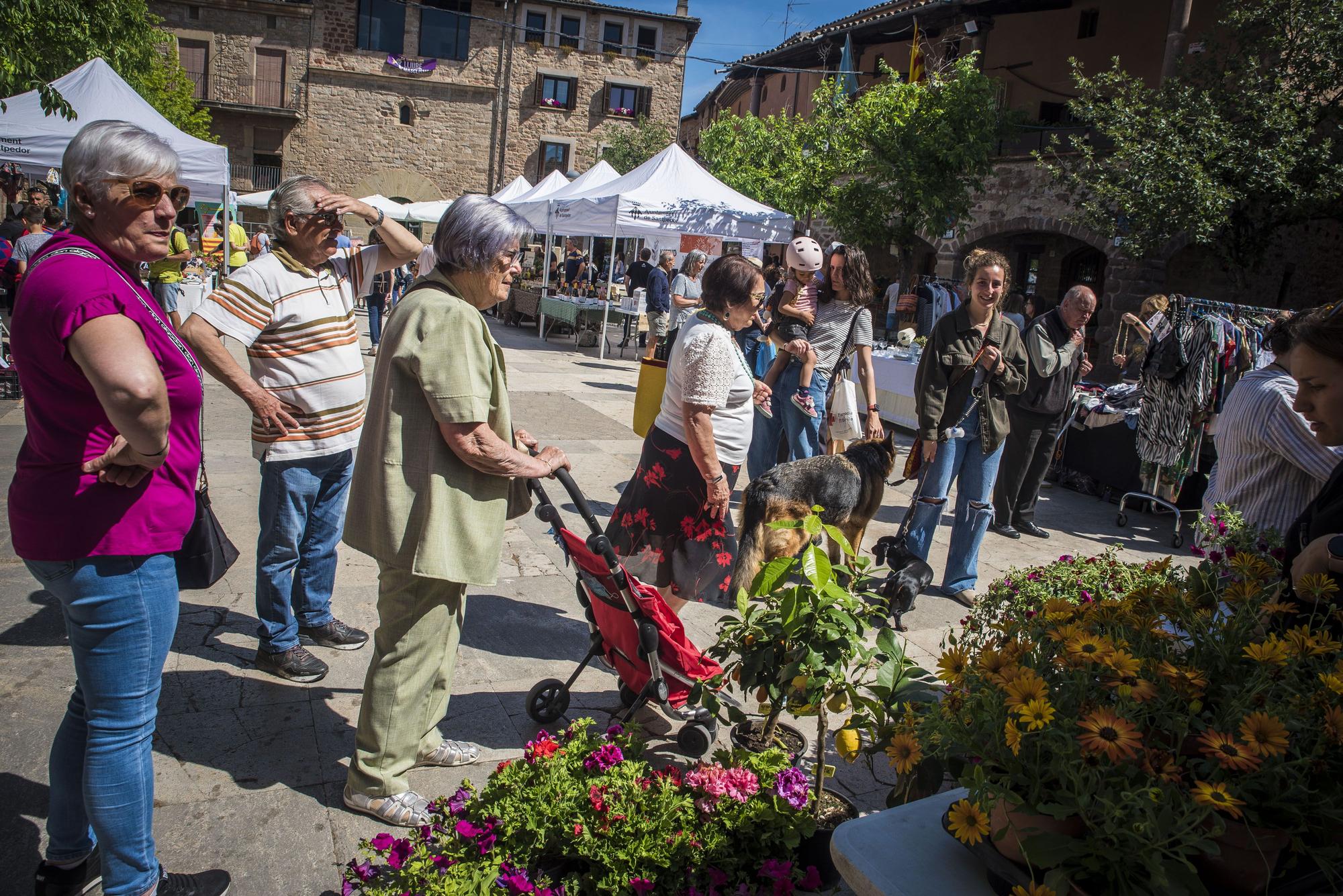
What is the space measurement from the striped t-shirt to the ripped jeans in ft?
10.2

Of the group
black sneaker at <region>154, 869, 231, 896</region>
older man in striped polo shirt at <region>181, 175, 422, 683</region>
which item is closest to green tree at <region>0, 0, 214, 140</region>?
older man in striped polo shirt at <region>181, 175, 422, 683</region>

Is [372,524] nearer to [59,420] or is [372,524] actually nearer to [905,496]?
[59,420]

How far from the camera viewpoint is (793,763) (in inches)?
114

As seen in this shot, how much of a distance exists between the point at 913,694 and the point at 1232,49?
732 inches

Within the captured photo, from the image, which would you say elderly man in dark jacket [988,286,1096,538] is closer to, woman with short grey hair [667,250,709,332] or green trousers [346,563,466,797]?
green trousers [346,563,466,797]

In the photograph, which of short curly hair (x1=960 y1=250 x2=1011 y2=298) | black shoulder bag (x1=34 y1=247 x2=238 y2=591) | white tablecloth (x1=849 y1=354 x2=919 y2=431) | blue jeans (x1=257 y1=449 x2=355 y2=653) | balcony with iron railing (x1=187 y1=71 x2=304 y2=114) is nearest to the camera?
black shoulder bag (x1=34 y1=247 x2=238 y2=591)

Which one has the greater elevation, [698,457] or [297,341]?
[297,341]

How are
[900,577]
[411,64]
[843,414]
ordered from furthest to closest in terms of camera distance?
[411,64], [843,414], [900,577]

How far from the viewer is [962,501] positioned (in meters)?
5.13

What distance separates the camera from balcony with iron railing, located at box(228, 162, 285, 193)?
37.6m

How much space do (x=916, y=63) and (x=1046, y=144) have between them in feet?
20.1

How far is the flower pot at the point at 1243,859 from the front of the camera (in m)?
1.35

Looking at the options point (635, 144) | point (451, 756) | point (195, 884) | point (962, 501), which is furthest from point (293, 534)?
point (635, 144)

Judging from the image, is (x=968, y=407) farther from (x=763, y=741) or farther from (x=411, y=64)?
(x=411, y=64)
